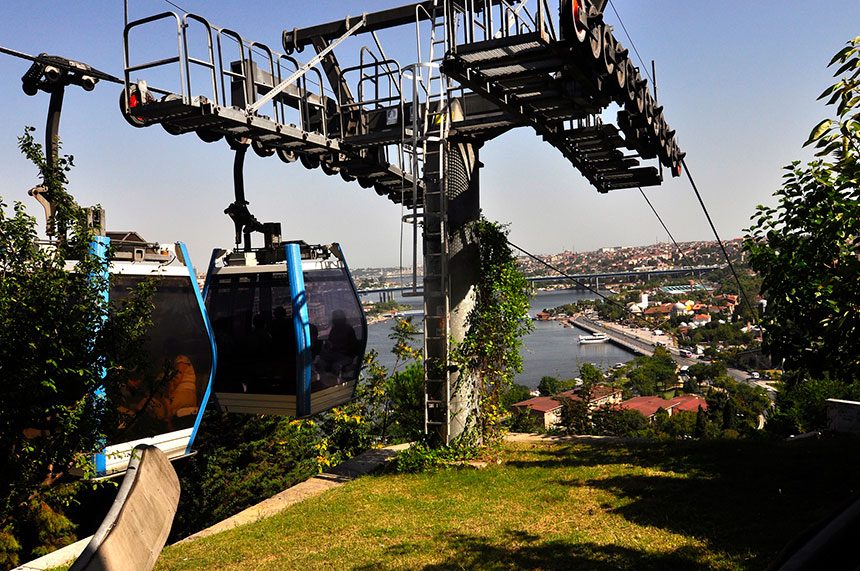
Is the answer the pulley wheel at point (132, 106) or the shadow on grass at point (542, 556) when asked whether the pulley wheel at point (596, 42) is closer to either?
the shadow on grass at point (542, 556)

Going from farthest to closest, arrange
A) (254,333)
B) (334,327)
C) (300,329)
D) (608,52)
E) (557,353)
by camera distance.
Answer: (557,353)
(334,327)
(254,333)
(300,329)
(608,52)

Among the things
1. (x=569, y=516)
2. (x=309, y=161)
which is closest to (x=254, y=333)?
(x=309, y=161)

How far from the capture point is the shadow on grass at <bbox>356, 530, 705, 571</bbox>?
16.7ft

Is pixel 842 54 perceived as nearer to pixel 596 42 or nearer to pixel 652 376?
pixel 596 42

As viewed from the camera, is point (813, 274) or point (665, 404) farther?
point (665, 404)

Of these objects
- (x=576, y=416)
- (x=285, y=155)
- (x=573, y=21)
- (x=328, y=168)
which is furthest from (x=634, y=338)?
(x=573, y=21)

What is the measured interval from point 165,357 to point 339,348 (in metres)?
2.92

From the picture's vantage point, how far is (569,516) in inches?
260

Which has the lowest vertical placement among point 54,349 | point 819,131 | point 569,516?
point 569,516

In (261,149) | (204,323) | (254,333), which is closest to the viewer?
(204,323)

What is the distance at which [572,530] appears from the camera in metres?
6.14

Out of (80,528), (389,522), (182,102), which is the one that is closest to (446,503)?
(389,522)

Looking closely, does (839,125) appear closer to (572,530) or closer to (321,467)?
(572,530)

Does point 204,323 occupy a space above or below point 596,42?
below
